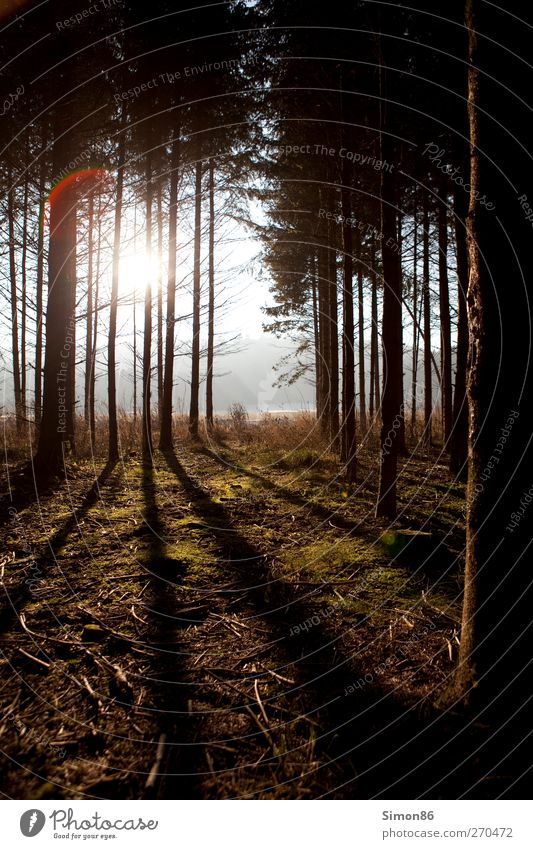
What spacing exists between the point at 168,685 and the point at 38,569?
2052mm

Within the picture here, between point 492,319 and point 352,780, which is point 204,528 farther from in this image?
point 492,319

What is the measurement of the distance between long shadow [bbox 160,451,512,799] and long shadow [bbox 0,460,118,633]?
6.02 feet

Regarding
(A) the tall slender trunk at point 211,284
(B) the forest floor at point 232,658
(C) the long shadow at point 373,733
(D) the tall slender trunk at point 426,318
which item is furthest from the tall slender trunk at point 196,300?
(C) the long shadow at point 373,733

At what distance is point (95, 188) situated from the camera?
8.56m

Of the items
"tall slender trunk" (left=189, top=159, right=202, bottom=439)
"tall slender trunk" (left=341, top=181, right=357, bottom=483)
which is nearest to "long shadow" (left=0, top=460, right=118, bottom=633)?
"tall slender trunk" (left=341, top=181, right=357, bottom=483)

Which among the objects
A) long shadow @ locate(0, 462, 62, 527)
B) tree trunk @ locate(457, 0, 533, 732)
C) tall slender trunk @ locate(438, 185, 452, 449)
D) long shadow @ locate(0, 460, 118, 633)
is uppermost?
tall slender trunk @ locate(438, 185, 452, 449)

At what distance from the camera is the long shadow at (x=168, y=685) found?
61.0 inches

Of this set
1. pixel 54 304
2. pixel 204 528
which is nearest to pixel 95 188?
pixel 54 304

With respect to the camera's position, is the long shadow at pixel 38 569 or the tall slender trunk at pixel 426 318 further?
the tall slender trunk at pixel 426 318

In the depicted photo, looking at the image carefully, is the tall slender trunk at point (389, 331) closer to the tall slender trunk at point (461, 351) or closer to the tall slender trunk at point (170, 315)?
the tall slender trunk at point (461, 351)

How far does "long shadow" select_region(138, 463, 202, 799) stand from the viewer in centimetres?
155

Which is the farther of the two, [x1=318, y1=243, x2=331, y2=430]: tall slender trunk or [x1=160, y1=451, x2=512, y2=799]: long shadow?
[x1=318, y1=243, x2=331, y2=430]: tall slender trunk

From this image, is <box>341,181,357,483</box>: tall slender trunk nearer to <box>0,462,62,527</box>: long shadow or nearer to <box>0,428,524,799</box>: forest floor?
<box>0,428,524,799</box>: forest floor

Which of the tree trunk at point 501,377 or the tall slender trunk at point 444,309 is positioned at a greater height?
the tall slender trunk at point 444,309
